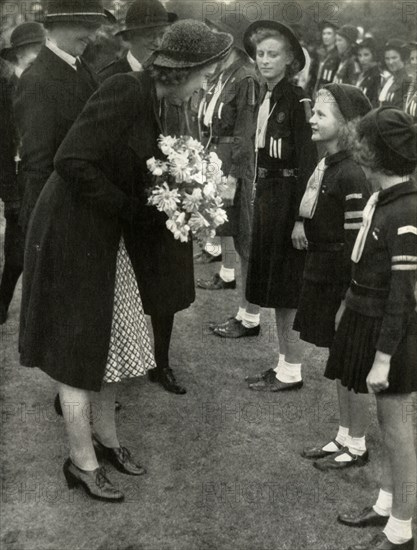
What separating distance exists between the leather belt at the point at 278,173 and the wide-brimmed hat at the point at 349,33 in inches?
349

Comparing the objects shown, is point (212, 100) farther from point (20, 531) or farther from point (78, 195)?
point (20, 531)

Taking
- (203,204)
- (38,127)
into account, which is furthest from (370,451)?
(38,127)

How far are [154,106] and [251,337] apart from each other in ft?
8.53

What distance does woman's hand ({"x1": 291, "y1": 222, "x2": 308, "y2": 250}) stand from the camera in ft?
13.7

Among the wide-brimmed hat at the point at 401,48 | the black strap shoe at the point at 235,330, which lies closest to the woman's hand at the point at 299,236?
the black strap shoe at the point at 235,330

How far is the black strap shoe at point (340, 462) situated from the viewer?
12.1 feet

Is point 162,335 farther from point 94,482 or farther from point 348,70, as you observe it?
point 348,70

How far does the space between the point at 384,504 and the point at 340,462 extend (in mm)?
513

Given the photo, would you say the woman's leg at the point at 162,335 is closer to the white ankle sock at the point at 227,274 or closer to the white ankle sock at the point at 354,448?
the white ankle sock at the point at 354,448

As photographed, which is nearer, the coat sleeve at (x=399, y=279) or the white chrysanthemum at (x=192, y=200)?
the coat sleeve at (x=399, y=279)

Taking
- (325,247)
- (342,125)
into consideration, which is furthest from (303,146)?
(325,247)

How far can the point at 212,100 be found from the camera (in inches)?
219

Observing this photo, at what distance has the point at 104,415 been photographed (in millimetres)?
3562

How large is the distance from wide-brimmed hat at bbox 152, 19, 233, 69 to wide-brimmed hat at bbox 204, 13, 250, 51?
236 centimetres
